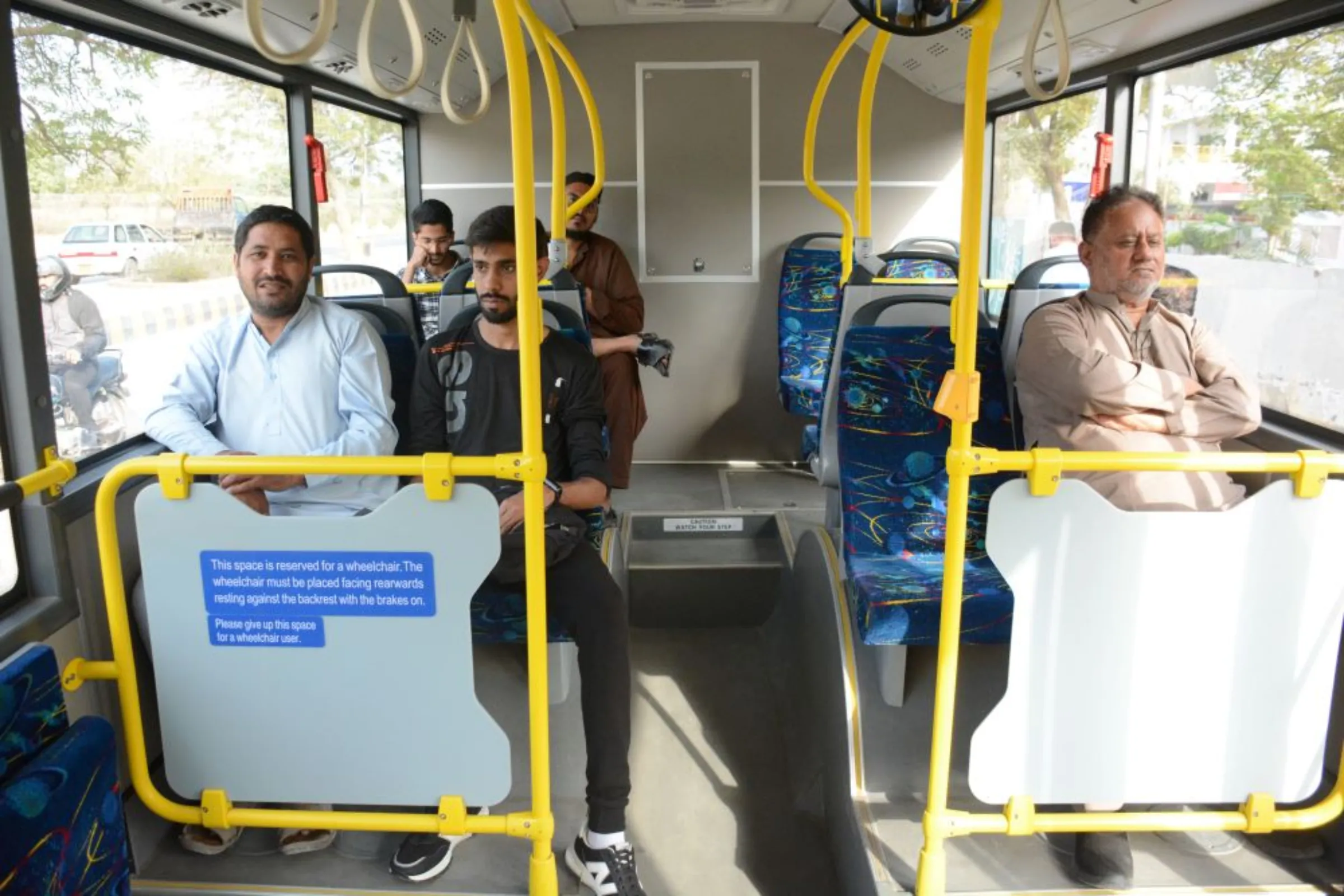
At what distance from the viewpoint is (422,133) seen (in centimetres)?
634

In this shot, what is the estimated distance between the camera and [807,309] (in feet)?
20.2

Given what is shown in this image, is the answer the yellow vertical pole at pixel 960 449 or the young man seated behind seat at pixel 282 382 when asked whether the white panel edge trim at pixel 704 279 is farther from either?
the yellow vertical pole at pixel 960 449

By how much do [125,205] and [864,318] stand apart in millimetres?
2330

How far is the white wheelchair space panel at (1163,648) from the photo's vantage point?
2.20m

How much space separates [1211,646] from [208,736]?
217 cm

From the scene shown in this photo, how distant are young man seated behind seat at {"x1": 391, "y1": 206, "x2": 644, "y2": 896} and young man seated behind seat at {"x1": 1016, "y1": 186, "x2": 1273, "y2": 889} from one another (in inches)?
48.8

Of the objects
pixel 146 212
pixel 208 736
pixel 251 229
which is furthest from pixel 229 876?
pixel 146 212

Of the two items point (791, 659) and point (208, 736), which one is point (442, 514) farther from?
→ point (791, 659)

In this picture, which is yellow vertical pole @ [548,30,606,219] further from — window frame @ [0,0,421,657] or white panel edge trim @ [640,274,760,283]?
white panel edge trim @ [640,274,760,283]

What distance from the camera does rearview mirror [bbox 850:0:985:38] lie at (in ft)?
6.64

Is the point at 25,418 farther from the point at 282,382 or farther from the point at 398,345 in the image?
the point at 398,345

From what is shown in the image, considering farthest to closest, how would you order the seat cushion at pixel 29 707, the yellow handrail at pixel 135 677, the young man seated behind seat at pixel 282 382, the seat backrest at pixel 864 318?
the seat backrest at pixel 864 318, the young man seated behind seat at pixel 282 382, the yellow handrail at pixel 135 677, the seat cushion at pixel 29 707

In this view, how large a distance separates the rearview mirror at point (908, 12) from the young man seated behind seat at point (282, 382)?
5.43 feet

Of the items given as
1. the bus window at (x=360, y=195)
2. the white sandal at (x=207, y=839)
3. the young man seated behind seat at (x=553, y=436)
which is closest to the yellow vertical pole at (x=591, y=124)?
the young man seated behind seat at (x=553, y=436)
